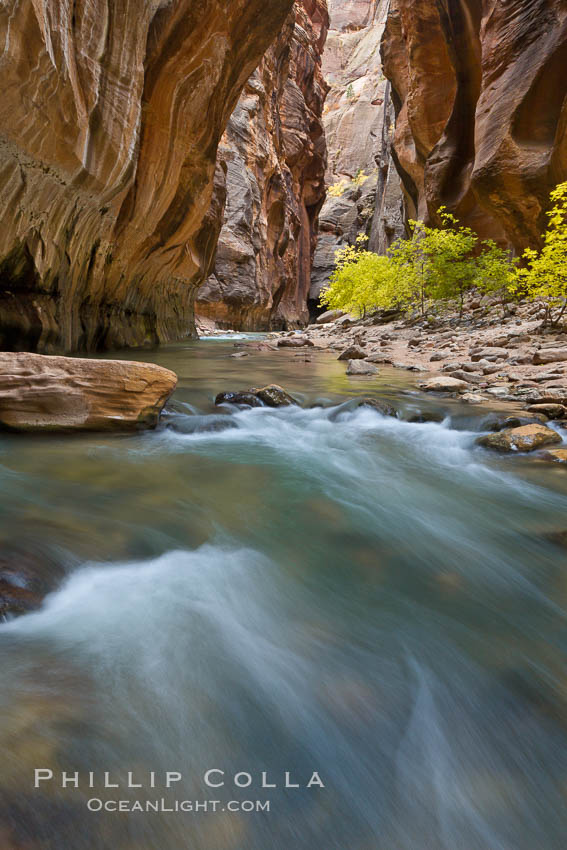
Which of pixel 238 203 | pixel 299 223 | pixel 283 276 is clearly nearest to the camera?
pixel 238 203

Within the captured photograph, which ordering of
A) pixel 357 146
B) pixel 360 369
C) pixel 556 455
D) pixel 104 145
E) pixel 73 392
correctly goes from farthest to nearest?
pixel 357 146
pixel 360 369
pixel 104 145
pixel 73 392
pixel 556 455

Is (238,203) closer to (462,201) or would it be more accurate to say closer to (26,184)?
(462,201)

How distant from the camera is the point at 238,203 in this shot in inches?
880

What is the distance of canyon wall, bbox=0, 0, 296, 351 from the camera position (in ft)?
14.4

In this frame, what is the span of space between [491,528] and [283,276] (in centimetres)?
3106

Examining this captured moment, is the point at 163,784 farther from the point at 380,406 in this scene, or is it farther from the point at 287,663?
the point at 380,406

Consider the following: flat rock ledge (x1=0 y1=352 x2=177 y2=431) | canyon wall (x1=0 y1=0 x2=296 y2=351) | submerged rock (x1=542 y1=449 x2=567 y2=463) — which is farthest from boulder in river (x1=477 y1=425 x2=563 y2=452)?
canyon wall (x1=0 y1=0 x2=296 y2=351)

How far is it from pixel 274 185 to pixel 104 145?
2377 centimetres

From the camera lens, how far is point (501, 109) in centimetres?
1091

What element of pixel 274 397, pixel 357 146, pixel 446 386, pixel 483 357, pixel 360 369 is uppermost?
pixel 357 146

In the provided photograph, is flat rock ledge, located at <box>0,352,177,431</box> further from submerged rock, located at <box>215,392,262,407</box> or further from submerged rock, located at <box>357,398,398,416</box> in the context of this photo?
submerged rock, located at <box>357,398,398,416</box>

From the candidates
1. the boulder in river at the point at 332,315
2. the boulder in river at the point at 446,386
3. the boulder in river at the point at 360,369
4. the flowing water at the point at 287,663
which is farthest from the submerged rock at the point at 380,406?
the boulder in river at the point at 332,315

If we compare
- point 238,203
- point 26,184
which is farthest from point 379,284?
point 26,184

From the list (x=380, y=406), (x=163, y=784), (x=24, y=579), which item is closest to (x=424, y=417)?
(x=380, y=406)
